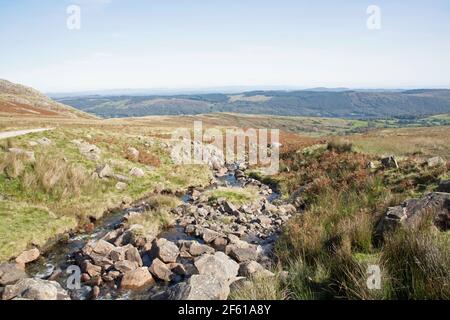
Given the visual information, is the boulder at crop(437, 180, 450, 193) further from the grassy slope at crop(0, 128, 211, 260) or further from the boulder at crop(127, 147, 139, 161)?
the boulder at crop(127, 147, 139, 161)

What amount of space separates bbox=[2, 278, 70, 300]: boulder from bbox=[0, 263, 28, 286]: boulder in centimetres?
120

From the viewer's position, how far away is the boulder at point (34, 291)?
30.1 ft

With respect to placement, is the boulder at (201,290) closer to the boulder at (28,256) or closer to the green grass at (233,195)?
the boulder at (28,256)

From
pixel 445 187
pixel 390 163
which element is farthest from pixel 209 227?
pixel 390 163

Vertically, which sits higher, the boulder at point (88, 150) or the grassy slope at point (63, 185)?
the boulder at point (88, 150)

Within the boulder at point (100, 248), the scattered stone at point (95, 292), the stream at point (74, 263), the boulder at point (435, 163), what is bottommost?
the stream at point (74, 263)

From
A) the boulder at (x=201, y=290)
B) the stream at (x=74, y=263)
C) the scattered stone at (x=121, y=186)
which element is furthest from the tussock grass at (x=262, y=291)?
the scattered stone at (x=121, y=186)

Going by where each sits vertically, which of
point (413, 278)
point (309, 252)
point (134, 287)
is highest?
point (413, 278)

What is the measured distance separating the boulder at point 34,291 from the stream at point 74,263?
66 centimetres

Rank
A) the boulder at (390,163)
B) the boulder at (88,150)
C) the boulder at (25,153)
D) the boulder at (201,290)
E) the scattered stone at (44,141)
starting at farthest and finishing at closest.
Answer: the boulder at (88,150)
the scattered stone at (44,141)
the boulder at (25,153)
the boulder at (390,163)
the boulder at (201,290)
